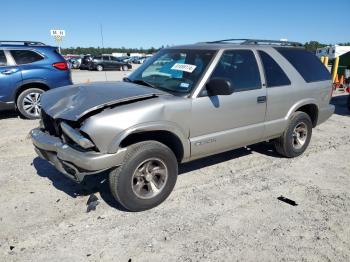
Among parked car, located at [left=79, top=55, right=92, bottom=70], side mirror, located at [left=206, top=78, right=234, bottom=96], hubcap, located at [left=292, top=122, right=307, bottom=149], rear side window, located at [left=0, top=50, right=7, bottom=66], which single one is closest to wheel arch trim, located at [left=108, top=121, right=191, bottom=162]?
side mirror, located at [left=206, top=78, right=234, bottom=96]

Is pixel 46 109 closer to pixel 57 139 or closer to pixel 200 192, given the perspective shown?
pixel 57 139


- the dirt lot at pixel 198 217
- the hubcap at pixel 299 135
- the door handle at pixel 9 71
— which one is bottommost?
the dirt lot at pixel 198 217

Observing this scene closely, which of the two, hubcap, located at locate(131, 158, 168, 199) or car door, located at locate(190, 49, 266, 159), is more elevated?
car door, located at locate(190, 49, 266, 159)

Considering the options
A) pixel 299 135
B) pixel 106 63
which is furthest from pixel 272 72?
pixel 106 63

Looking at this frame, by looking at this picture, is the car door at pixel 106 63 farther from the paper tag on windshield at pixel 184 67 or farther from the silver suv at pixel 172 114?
the paper tag on windshield at pixel 184 67

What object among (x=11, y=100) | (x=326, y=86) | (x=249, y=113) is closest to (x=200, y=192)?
(x=249, y=113)

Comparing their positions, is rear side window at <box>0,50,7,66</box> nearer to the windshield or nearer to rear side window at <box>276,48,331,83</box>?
the windshield

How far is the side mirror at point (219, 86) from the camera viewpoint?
3.88 m

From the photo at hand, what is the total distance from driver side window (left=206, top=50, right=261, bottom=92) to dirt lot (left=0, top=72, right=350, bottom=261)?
4.28ft

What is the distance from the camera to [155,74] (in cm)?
459

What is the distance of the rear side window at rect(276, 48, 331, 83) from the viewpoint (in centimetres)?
530

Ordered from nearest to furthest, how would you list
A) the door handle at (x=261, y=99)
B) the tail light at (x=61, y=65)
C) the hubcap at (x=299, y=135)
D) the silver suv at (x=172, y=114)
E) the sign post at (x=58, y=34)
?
the silver suv at (x=172, y=114), the door handle at (x=261, y=99), the hubcap at (x=299, y=135), the tail light at (x=61, y=65), the sign post at (x=58, y=34)

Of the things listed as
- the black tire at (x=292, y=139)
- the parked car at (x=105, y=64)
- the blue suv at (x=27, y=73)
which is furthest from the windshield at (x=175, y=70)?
the parked car at (x=105, y=64)

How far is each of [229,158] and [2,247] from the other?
349 cm
